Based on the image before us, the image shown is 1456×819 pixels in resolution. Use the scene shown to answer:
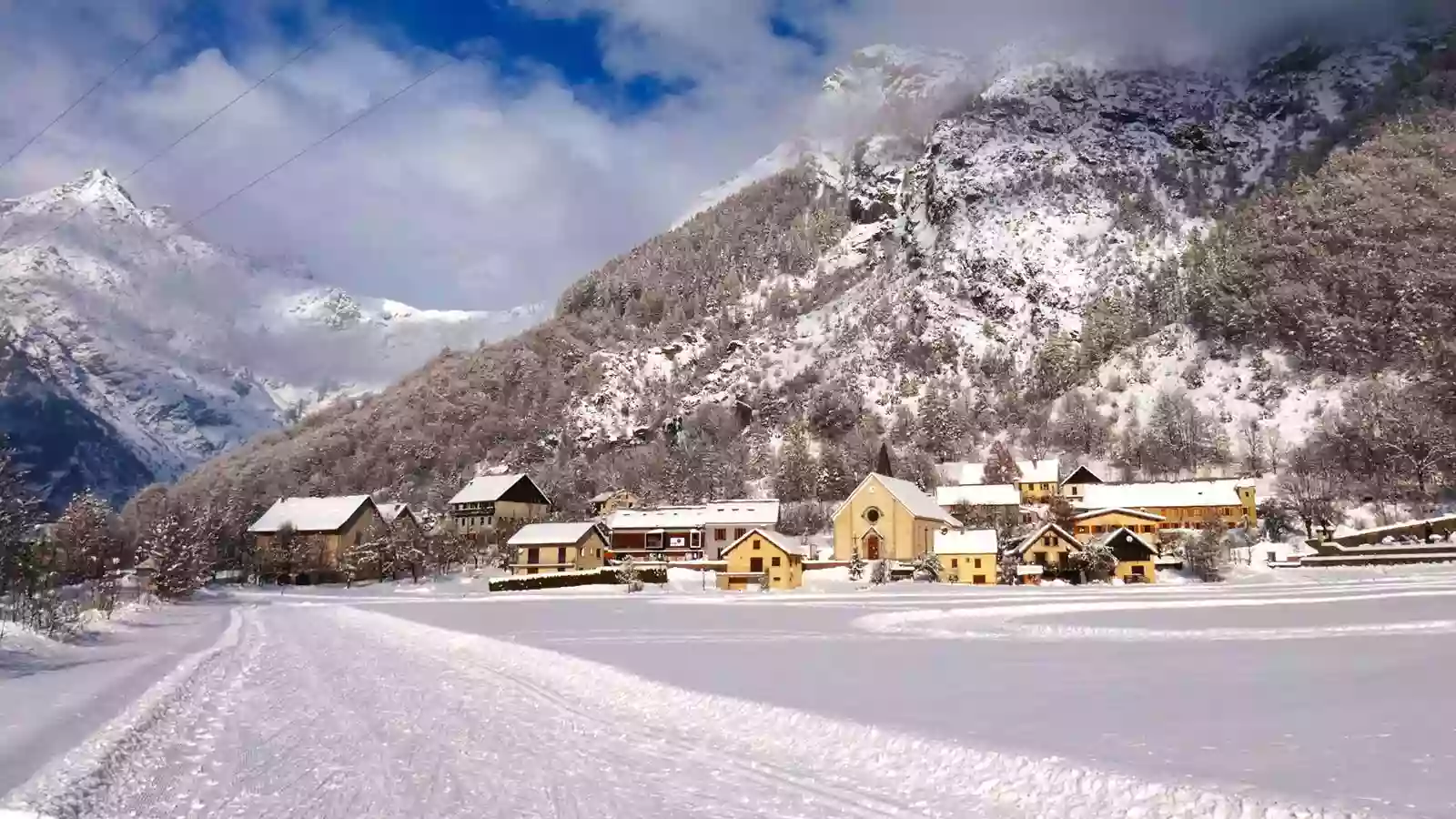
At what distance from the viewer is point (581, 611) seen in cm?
4500

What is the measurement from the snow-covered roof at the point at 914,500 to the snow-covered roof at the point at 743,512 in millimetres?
13159

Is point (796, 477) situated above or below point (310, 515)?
above

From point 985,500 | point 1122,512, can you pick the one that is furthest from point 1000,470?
point 1122,512

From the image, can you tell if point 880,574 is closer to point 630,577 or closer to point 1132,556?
point 1132,556

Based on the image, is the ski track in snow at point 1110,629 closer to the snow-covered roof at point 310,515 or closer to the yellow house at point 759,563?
the yellow house at point 759,563

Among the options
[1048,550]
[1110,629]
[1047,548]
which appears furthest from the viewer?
[1047,548]

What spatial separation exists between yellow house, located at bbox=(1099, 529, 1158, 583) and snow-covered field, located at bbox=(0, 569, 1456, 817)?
4226cm

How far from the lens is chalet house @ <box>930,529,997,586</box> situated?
71188mm

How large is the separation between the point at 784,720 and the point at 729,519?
85.1 metres

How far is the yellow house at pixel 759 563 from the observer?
2874 inches

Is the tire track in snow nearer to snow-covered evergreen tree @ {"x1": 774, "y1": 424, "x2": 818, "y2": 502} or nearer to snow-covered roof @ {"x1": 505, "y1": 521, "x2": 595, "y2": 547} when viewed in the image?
snow-covered roof @ {"x1": 505, "y1": 521, "x2": 595, "y2": 547}

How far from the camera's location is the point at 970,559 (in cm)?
7175

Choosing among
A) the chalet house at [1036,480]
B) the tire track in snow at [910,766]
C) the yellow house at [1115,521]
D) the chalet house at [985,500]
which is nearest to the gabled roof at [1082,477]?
the chalet house at [1036,480]

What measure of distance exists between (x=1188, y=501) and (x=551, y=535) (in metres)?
67.3
